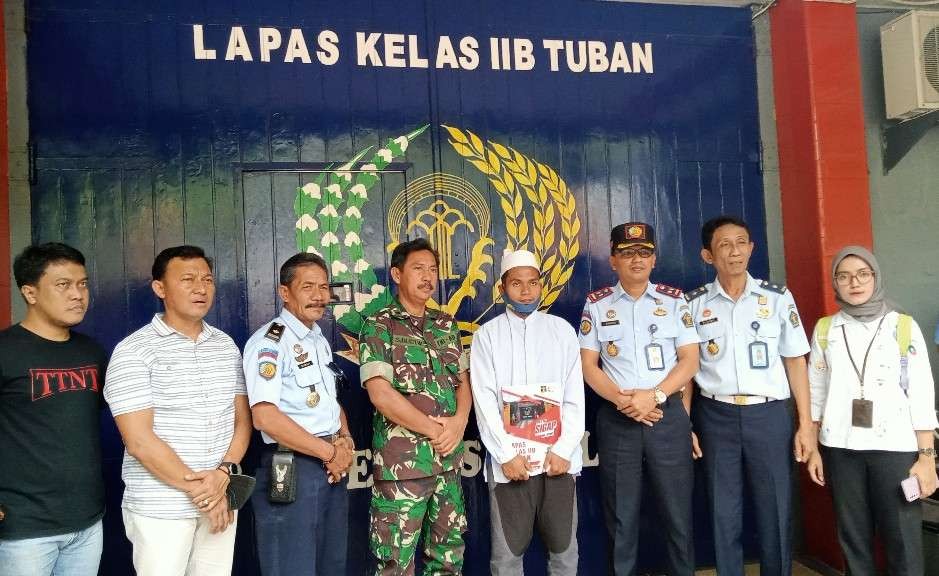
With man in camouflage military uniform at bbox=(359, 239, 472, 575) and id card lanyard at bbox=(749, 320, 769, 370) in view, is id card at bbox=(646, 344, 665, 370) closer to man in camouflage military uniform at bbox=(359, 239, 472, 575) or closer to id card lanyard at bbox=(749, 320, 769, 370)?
id card lanyard at bbox=(749, 320, 769, 370)

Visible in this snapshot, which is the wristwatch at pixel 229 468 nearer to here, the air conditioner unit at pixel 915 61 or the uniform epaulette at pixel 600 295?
the uniform epaulette at pixel 600 295

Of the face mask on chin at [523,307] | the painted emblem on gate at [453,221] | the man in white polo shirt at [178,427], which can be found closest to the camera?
the man in white polo shirt at [178,427]

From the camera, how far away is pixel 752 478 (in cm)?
291

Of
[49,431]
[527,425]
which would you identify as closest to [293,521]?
[49,431]

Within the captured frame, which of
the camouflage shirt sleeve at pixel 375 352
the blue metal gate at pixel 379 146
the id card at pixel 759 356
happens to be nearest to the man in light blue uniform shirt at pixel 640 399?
the id card at pixel 759 356

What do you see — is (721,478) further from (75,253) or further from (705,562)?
(75,253)

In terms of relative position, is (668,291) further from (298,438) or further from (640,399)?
(298,438)

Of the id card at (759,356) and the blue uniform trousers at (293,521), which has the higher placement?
the id card at (759,356)

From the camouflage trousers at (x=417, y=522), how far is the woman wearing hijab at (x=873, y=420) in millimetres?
1622

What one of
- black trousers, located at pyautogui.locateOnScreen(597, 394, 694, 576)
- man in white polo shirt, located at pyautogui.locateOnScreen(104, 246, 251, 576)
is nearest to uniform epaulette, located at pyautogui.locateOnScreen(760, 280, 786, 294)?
black trousers, located at pyautogui.locateOnScreen(597, 394, 694, 576)

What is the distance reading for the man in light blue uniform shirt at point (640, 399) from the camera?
2.87 m

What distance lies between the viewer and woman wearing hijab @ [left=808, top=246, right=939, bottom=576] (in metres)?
2.70

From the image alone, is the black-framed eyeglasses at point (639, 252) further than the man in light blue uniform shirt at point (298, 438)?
Yes

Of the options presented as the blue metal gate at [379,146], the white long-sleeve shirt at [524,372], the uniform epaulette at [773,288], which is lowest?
the white long-sleeve shirt at [524,372]
